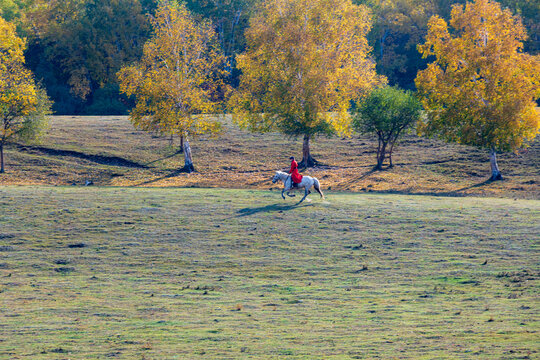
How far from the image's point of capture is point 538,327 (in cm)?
1512

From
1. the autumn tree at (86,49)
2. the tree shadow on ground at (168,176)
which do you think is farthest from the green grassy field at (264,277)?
the autumn tree at (86,49)

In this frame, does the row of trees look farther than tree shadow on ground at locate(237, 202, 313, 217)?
Yes

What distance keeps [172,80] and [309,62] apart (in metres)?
13.3

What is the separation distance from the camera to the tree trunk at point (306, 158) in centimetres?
5775

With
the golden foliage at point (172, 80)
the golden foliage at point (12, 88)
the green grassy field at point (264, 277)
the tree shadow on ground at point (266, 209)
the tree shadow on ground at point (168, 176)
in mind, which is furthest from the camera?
the golden foliage at point (172, 80)

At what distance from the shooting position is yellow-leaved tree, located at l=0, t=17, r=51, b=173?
169 ft

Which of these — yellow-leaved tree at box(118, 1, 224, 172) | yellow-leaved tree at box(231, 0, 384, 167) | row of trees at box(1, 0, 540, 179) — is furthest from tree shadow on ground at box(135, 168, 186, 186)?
yellow-leaved tree at box(231, 0, 384, 167)

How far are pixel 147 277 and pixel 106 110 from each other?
8147cm

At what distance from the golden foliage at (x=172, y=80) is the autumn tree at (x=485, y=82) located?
68.7 feet

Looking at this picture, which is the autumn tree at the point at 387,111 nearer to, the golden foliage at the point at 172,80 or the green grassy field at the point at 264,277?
the golden foliage at the point at 172,80

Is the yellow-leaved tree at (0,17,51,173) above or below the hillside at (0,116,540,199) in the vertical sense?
above

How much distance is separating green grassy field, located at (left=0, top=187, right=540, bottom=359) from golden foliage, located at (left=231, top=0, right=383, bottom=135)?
19.6 m

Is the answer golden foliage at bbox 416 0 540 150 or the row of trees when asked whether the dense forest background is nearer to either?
the row of trees

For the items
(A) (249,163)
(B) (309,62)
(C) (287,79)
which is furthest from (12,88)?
(B) (309,62)
